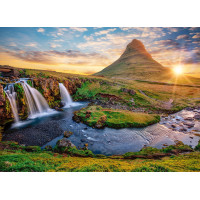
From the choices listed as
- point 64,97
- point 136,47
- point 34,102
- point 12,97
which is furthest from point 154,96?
point 136,47

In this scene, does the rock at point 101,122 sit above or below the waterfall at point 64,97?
below

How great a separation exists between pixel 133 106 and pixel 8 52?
17.5 metres

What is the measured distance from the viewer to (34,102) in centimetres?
1413

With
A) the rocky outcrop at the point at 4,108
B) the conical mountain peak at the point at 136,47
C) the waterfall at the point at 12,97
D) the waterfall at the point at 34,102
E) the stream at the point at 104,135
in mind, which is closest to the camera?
the stream at the point at 104,135

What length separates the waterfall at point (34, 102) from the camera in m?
13.3

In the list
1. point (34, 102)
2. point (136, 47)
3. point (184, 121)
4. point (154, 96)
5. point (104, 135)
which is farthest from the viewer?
point (136, 47)

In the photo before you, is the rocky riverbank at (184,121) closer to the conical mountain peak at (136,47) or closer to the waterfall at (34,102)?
the conical mountain peak at (136,47)

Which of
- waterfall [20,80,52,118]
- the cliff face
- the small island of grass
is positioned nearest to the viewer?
the cliff face

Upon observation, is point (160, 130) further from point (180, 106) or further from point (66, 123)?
point (66, 123)

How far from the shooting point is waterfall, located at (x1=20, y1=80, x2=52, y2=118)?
13312 millimetres

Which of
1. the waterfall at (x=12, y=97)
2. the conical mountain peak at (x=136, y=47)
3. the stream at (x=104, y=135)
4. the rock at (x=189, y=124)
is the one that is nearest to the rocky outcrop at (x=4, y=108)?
the waterfall at (x=12, y=97)

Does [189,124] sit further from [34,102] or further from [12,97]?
[12,97]

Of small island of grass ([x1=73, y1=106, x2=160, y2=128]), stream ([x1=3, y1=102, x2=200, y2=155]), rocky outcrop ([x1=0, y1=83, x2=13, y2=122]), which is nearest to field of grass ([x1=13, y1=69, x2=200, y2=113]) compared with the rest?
small island of grass ([x1=73, y1=106, x2=160, y2=128])

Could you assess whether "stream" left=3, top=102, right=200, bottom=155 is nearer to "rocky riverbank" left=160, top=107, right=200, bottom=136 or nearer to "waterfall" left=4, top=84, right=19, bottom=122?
"rocky riverbank" left=160, top=107, right=200, bottom=136
